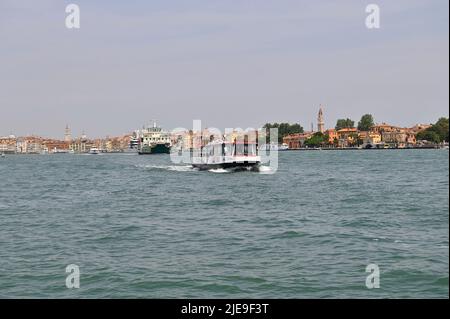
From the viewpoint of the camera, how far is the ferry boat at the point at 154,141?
13175 cm

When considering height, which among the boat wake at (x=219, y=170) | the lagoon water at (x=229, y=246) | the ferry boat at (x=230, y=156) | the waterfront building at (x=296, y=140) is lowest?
the lagoon water at (x=229, y=246)

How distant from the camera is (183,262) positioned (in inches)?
439

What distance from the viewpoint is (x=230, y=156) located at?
4334 centimetres

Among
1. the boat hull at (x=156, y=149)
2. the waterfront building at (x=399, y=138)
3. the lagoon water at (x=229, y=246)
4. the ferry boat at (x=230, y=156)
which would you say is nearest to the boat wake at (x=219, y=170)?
the ferry boat at (x=230, y=156)

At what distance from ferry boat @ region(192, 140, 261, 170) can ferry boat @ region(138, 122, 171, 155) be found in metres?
80.7

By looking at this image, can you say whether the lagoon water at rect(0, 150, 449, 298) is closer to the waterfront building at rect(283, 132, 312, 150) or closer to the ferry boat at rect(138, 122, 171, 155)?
the ferry boat at rect(138, 122, 171, 155)

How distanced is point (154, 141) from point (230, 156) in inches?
4026

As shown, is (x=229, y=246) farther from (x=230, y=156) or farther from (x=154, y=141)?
(x=154, y=141)

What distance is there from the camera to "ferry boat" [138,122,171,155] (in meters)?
132

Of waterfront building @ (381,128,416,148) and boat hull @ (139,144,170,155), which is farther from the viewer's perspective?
waterfront building @ (381,128,416,148)

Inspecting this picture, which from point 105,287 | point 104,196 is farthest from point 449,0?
point 104,196

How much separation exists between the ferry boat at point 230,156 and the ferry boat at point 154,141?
3177 inches

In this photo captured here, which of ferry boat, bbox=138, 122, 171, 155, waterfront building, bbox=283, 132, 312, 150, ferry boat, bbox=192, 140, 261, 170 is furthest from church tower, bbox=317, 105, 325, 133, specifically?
ferry boat, bbox=192, 140, 261, 170

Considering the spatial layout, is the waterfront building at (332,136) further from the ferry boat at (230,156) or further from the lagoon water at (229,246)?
the lagoon water at (229,246)
